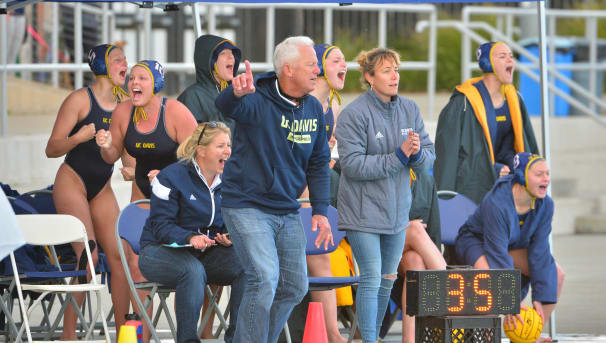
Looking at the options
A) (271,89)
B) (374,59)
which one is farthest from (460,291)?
(271,89)

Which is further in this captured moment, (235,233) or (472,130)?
(472,130)

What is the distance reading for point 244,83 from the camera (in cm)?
623

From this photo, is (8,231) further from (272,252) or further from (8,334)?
(8,334)

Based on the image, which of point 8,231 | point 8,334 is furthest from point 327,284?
point 8,231

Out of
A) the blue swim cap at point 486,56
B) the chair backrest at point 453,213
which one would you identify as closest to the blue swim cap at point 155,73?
the chair backrest at point 453,213

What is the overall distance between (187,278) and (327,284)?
95 cm

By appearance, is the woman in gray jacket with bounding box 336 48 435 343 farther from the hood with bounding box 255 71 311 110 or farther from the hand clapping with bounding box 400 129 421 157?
the hood with bounding box 255 71 311 110

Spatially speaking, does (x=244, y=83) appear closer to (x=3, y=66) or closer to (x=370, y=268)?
(x=370, y=268)

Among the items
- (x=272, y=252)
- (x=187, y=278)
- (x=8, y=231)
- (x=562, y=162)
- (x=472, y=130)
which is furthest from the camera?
(x=562, y=162)

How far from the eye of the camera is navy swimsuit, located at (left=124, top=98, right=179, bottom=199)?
25.8ft

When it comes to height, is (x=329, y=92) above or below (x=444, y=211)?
above

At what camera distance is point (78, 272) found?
26.0ft

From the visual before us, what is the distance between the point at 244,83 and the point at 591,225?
10.7 m

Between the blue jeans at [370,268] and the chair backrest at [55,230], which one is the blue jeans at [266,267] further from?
the chair backrest at [55,230]
